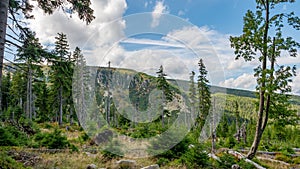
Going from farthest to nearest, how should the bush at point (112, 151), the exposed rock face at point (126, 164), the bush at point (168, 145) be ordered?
the bush at point (168, 145)
the bush at point (112, 151)
the exposed rock face at point (126, 164)

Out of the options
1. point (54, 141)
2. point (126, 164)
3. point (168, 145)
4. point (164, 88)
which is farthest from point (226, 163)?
point (54, 141)

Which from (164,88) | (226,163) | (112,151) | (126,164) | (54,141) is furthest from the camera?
(164,88)

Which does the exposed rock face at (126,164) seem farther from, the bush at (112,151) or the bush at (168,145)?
the bush at (168,145)

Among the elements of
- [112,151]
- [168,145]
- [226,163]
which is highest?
[168,145]

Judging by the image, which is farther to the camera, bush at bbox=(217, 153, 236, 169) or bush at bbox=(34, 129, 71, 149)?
bush at bbox=(34, 129, 71, 149)

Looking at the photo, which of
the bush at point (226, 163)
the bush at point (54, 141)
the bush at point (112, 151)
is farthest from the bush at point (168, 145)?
the bush at point (54, 141)

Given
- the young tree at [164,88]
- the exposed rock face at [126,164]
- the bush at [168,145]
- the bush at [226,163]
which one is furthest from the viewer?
the young tree at [164,88]

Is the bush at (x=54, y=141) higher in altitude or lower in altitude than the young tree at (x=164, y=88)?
lower

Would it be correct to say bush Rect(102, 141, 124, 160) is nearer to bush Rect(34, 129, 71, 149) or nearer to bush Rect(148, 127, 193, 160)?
bush Rect(148, 127, 193, 160)

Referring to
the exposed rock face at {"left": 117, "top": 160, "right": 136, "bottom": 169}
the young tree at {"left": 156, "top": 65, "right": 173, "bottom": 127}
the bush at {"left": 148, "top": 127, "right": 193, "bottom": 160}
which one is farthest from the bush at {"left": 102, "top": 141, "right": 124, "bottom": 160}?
the young tree at {"left": 156, "top": 65, "right": 173, "bottom": 127}

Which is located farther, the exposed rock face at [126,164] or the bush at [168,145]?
the bush at [168,145]

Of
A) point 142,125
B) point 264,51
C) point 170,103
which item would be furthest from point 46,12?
point 170,103

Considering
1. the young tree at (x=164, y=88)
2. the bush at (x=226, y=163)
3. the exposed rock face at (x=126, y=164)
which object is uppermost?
the young tree at (x=164, y=88)

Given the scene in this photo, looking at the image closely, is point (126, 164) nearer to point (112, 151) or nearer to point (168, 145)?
point (112, 151)
